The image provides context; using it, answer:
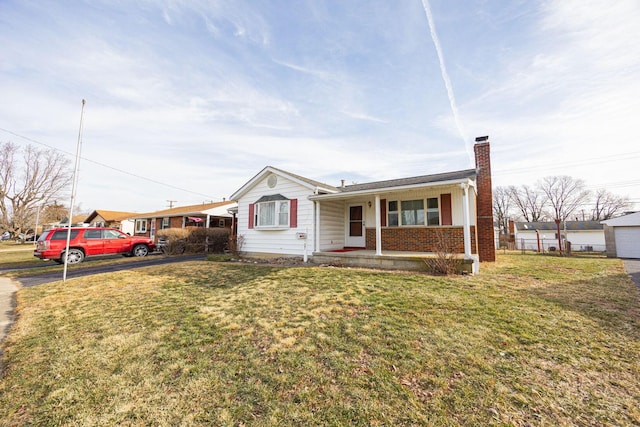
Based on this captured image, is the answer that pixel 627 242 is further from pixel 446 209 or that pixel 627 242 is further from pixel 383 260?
pixel 383 260

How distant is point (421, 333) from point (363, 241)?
8.53 m

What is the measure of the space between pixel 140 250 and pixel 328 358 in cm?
1621

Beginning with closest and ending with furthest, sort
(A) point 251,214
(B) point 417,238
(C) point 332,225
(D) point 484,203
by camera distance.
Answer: (B) point 417,238 < (D) point 484,203 < (C) point 332,225 < (A) point 251,214

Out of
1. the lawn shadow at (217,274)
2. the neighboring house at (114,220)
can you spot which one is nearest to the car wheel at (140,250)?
the lawn shadow at (217,274)

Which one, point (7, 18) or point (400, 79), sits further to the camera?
point (400, 79)

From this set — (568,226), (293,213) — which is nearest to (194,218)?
(293,213)

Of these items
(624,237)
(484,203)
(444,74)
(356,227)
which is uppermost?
(444,74)

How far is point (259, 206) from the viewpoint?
1280 cm

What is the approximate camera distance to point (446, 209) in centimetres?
1001

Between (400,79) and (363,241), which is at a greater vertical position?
(400,79)

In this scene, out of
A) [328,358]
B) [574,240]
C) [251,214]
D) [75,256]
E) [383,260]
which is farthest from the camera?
[574,240]

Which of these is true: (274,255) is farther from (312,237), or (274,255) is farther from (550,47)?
(550,47)

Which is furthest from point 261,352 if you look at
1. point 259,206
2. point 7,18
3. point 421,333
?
point 7,18

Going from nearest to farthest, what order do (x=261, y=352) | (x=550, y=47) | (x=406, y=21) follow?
(x=261, y=352)
(x=550, y=47)
(x=406, y=21)
